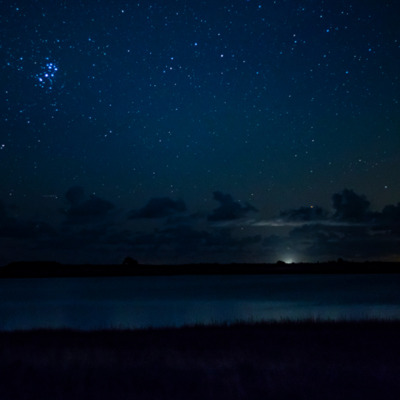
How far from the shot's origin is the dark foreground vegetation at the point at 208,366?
12109 mm

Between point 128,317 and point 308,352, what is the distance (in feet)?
109

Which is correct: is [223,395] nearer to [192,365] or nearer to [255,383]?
[255,383]

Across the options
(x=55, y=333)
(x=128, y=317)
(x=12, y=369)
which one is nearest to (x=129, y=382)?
(x=12, y=369)

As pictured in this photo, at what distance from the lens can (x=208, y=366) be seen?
1508 centimetres

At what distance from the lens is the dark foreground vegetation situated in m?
12.1

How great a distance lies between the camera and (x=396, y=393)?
11.6 m

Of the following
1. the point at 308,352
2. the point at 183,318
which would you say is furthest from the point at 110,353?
the point at 183,318

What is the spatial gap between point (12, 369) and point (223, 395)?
20.5 ft

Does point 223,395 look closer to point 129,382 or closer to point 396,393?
point 129,382

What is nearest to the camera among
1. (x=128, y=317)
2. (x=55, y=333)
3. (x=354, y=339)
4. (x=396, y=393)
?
(x=396, y=393)

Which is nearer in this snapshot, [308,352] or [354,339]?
[308,352]

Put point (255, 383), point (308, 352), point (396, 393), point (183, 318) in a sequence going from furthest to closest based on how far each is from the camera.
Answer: point (183, 318) < point (308, 352) < point (255, 383) < point (396, 393)

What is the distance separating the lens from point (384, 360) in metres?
15.6

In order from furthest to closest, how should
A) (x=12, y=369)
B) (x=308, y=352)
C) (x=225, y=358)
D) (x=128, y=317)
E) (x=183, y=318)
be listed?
(x=128, y=317), (x=183, y=318), (x=308, y=352), (x=225, y=358), (x=12, y=369)
